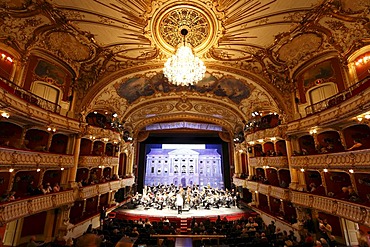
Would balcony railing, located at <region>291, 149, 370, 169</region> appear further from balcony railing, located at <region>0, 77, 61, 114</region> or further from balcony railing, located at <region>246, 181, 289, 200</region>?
balcony railing, located at <region>0, 77, 61, 114</region>

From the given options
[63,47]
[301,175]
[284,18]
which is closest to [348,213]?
[301,175]

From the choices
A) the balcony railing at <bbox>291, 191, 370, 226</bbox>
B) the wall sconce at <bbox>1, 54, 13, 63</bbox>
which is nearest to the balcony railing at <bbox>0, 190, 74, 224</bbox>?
the wall sconce at <bbox>1, 54, 13, 63</bbox>

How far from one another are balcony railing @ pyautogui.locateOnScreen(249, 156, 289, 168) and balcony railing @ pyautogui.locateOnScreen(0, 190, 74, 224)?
41.0 ft

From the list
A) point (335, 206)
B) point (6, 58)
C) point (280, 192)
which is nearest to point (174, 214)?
point (280, 192)

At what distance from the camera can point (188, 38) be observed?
8469 mm

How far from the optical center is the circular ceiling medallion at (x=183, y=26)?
6.98m

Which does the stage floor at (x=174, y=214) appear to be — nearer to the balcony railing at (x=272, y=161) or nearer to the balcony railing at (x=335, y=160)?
the balcony railing at (x=272, y=161)

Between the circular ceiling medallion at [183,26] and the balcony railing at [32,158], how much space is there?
7467 millimetres

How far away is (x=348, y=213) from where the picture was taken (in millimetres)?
6914

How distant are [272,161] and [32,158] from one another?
44.5ft

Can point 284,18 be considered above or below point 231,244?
above

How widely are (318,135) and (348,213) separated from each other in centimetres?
439

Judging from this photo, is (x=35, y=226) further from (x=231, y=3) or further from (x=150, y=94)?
(x=231, y=3)

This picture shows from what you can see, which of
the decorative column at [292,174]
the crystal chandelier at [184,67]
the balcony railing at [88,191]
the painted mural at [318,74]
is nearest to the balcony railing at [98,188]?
the balcony railing at [88,191]
